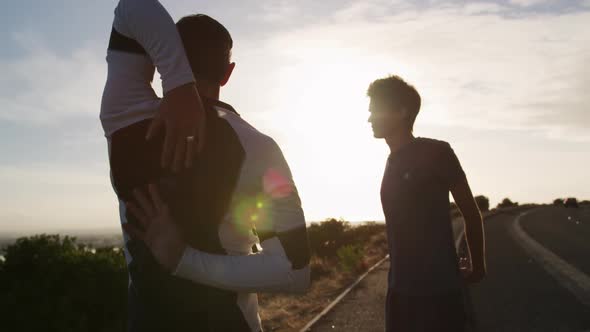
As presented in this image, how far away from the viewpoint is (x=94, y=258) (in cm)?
945

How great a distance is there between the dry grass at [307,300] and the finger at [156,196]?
27.7 feet

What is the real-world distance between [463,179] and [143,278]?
6.91ft

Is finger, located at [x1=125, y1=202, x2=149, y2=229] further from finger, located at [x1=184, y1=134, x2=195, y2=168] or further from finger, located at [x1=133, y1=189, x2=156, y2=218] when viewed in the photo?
finger, located at [x1=184, y1=134, x2=195, y2=168]

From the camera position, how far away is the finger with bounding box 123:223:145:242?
1.63 m

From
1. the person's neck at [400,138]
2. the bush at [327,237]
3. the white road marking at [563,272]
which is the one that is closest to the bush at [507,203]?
the bush at [327,237]

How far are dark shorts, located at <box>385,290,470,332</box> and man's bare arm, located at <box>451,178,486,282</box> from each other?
0.82 ft

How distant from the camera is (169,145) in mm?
1537

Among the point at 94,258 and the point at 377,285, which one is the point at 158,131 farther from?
the point at 377,285

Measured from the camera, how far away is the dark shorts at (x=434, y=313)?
2.97m

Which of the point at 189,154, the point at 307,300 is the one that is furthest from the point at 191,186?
the point at 307,300

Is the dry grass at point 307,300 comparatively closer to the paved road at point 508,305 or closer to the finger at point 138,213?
the paved road at point 508,305

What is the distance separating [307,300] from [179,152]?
12.2m

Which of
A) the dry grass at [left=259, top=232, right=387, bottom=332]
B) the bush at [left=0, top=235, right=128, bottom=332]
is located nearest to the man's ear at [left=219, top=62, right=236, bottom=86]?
the bush at [left=0, top=235, right=128, bottom=332]

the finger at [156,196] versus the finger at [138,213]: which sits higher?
the finger at [156,196]
